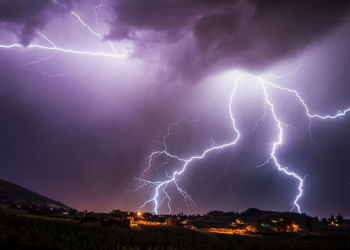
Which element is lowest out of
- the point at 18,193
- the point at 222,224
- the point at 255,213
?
the point at 222,224

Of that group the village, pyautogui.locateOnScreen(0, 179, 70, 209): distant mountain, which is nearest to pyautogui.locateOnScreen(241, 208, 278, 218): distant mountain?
the village

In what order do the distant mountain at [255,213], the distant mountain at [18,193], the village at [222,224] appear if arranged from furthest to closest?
the distant mountain at [255,213] → the distant mountain at [18,193] → the village at [222,224]

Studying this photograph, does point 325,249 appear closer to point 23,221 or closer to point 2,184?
point 23,221

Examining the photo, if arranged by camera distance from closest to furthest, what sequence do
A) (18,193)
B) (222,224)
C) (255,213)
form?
(222,224) → (18,193) → (255,213)

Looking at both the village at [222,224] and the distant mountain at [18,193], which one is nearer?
the village at [222,224]

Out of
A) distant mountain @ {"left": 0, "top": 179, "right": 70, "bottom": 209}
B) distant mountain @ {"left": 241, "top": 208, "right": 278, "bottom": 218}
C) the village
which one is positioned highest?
distant mountain @ {"left": 0, "top": 179, "right": 70, "bottom": 209}

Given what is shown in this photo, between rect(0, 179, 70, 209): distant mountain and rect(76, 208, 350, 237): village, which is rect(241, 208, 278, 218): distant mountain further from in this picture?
rect(0, 179, 70, 209): distant mountain

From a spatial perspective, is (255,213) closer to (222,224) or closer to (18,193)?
(222,224)

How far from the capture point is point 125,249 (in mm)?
14180

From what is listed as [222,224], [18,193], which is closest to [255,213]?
[222,224]

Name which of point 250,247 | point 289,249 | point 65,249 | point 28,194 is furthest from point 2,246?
point 28,194

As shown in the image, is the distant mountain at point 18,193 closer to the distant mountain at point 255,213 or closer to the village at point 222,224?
the village at point 222,224

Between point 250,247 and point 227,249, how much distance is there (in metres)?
2.59

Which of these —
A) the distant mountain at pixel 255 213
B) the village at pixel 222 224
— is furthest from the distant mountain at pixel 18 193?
the distant mountain at pixel 255 213
